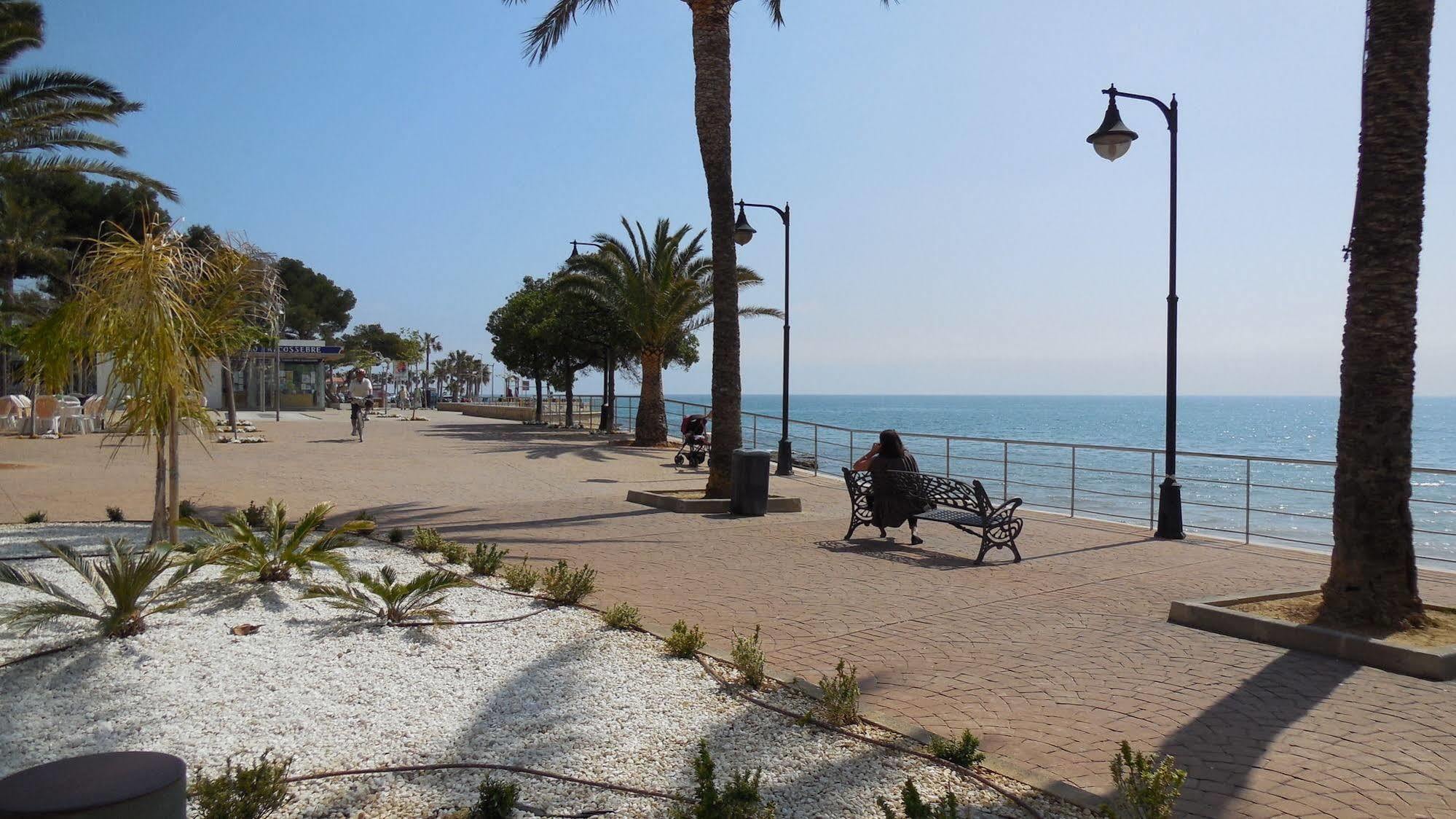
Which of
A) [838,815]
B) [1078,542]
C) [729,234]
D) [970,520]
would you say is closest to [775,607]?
[970,520]

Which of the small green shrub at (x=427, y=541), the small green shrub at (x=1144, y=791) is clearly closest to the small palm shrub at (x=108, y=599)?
the small green shrub at (x=427, y=541)

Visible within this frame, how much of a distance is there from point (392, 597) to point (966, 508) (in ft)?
18.5

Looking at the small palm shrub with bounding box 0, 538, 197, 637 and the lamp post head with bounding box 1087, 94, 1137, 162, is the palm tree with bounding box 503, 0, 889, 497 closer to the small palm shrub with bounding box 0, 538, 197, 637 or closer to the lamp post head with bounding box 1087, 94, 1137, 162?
the lamp post head with bounding box 1087, 94, 1137, 162

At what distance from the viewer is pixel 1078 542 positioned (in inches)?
408

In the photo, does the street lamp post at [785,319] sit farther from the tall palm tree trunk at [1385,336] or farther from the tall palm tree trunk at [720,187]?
the tall palm tree trunk at [1385,336]

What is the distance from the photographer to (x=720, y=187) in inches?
540

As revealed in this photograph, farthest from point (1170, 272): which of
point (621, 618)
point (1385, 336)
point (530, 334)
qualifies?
point (530, 334)

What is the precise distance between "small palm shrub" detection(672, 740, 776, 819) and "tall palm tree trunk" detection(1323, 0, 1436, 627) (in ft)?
14.9

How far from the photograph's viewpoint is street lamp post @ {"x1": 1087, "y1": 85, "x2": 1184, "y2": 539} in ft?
34.7

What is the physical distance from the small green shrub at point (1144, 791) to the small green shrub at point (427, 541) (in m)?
6.58

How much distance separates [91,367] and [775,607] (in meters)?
5.98

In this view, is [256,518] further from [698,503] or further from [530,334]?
[530,334]

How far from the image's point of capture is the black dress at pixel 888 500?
9.98 meters

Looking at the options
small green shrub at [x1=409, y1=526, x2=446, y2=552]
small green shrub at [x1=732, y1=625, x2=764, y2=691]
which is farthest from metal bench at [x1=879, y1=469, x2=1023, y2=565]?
small green shrub at [x1=409, y1=526, x2=446, y2=552]
